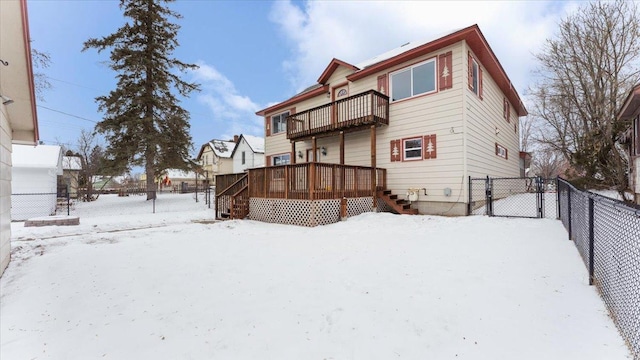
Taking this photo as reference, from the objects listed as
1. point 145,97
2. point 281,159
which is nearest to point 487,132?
point 281,159

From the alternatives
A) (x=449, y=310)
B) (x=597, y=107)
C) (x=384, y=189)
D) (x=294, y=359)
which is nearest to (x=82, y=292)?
(x=294, y=359)

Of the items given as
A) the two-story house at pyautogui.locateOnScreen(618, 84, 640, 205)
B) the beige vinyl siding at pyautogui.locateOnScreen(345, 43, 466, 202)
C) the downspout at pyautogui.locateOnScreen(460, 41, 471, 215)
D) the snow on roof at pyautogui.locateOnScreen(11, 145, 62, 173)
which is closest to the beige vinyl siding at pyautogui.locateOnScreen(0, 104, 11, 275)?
the beige vinyl siding at pyautogui.locateOnScreen(345, 43, 466, 202)

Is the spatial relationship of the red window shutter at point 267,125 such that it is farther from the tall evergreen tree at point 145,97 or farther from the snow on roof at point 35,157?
the snow on roof at point 35,157

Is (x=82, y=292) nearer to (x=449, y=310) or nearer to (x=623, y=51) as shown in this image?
(x=449, y=310)

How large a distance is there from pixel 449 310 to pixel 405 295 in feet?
1.74

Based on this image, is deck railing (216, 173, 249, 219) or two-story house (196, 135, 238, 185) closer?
deck railing (216, 173, 249, 219)

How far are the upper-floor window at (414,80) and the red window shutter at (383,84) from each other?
0.24 m

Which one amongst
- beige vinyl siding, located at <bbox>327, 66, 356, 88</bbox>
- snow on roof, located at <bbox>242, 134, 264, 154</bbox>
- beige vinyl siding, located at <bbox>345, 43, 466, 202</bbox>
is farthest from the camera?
snow on roof, located at <bbox>242, 134, 264, 154</bbox>

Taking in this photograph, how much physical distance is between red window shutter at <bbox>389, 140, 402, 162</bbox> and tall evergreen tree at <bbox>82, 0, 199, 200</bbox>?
47.7 ft

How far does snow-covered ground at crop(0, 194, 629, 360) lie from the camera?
2412 millimetres

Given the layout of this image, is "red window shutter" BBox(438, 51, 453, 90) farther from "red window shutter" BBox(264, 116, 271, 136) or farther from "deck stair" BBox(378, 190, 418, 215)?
"red window shutter" BBox(264, 116, 271, 136)

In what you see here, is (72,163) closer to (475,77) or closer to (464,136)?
(464,136)

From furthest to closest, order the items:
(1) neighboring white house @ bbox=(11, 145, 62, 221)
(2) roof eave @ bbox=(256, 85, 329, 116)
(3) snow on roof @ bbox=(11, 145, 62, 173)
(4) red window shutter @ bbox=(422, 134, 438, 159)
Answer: (2) roof eave @ bbox=(256, 85, 329, 116)
(3) snow on roof @ bbox=(11, 145, 62, 173)
(1) neighboring white house @ bbox=(11, 145, 62, 221)
(4) red window shutter @ bbox=(422, 134, 438, 159)

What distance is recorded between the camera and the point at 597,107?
12.8 m
